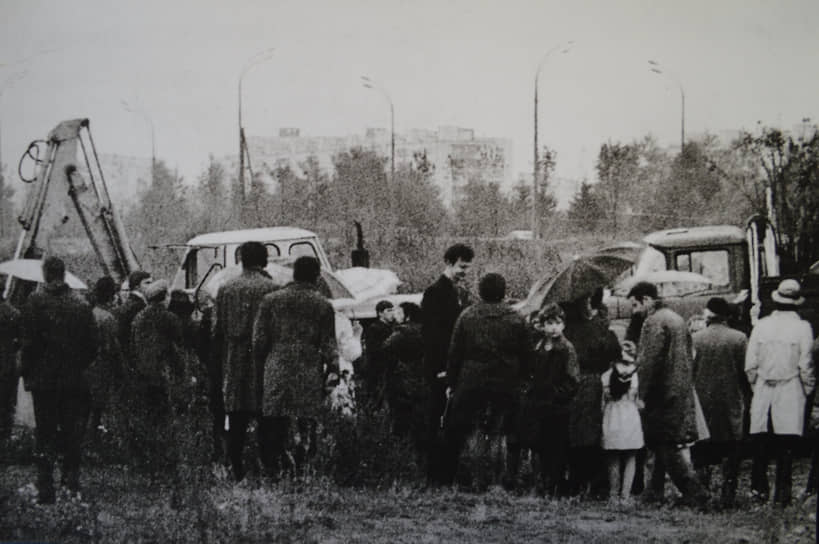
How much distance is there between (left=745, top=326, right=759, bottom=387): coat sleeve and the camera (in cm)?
600

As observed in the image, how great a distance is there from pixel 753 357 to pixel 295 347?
2736 millimetres

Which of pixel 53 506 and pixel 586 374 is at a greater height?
pixel 586 374

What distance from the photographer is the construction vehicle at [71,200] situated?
769 cm

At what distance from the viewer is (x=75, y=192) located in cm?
782

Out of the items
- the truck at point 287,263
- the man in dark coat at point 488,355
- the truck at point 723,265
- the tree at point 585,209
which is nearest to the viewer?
the man in dark coat at point 488,355

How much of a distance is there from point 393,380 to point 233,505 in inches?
49.8

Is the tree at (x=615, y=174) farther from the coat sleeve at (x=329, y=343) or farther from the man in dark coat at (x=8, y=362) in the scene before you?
the man in dark coat at (x=8, y=362)

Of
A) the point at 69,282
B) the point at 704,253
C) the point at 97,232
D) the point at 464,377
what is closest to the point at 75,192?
the point at 97,232

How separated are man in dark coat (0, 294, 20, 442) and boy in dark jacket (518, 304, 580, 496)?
3.46 m

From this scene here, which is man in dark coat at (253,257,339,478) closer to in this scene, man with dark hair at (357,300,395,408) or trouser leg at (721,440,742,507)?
man with dark hair at (357,300,395,408)

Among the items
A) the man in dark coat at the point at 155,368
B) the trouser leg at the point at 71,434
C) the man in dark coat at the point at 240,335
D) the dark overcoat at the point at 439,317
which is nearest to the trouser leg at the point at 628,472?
the dark overcoat at the point at 439,317

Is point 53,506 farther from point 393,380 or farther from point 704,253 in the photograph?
point 704,253

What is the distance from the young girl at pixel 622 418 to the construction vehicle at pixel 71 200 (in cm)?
→ 376

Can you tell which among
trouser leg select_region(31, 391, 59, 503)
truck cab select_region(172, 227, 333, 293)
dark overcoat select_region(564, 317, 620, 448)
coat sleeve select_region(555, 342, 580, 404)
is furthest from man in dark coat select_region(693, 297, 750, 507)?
→ trouser leg select_region(31, 391, 59, 503)
